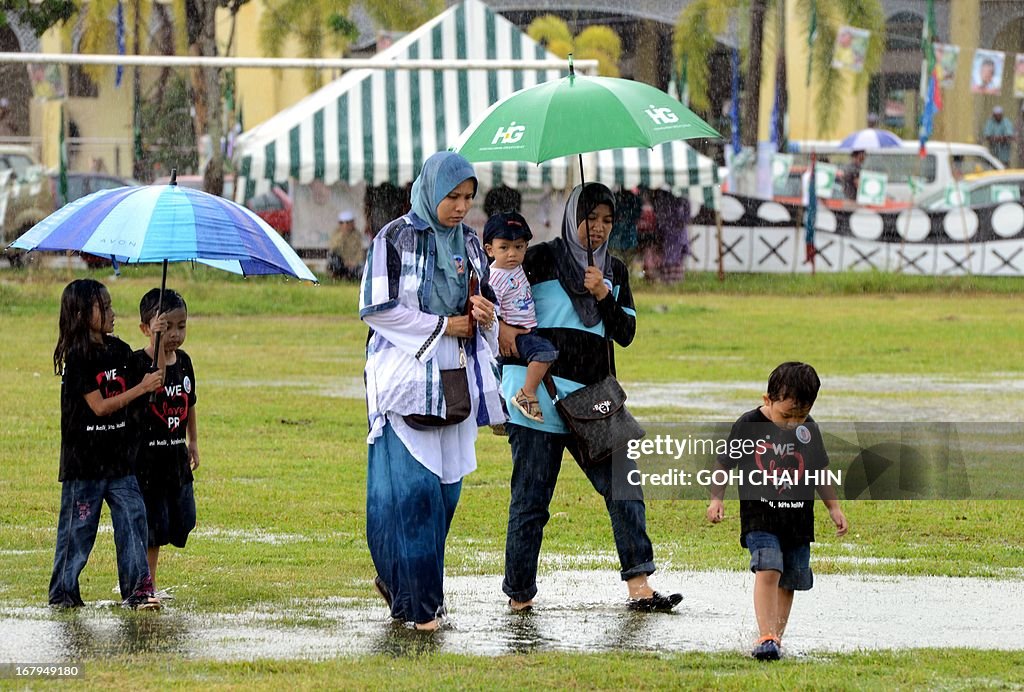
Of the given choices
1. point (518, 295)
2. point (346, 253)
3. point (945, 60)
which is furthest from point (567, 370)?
point (945, 60)

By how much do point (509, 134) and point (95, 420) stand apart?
192 centimetres

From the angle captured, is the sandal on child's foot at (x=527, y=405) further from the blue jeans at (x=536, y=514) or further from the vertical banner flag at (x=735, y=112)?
the vertical banner flag at (x=735, y=112)

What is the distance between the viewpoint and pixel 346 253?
26.3 meters

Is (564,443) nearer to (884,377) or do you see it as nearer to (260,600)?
(260,600)

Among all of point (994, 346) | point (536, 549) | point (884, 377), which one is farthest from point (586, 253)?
point (994, 346)

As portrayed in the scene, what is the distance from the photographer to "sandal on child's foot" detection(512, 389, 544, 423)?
687cm

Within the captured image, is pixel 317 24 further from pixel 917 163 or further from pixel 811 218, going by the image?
pixel 811 218

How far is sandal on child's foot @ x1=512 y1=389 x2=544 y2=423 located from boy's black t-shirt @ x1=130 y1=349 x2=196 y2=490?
1.30 m

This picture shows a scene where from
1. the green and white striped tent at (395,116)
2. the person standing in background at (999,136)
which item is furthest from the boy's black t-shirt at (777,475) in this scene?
the person standing in background at (999,136)

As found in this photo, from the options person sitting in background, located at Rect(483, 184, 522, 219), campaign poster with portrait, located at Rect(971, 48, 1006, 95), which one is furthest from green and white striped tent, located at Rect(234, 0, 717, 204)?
campaign poster with portrait, located at Rect(971, 48, 1006, 95)

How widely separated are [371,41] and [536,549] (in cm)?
3389

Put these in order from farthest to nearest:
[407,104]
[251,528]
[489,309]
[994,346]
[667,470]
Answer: [407,104], [994,346], [251,528], [667,470], [489,309]

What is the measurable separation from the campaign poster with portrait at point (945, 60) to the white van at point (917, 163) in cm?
131

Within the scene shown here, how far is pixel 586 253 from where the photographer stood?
6922 mm
